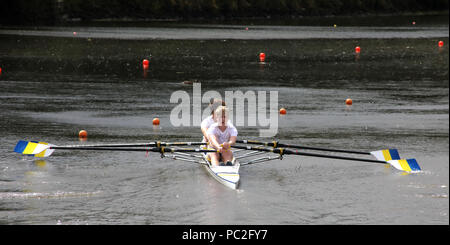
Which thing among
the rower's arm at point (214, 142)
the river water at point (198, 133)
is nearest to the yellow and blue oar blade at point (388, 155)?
the river water at point (198, 133)

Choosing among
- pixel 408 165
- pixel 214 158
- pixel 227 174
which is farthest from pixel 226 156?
pixel 408 165

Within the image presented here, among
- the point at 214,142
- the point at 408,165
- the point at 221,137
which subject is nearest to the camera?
the point at 214,142

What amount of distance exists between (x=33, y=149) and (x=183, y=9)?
73.4 m

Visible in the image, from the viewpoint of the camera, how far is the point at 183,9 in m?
90.0

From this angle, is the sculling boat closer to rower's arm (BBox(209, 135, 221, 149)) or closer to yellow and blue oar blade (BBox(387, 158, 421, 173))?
yellow and blue oar blade (BBox(387, 158, 421, 173))

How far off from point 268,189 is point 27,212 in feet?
15.3

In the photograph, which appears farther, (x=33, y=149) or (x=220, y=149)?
(x=33, y=149)

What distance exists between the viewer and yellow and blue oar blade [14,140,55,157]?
1780 centimetres

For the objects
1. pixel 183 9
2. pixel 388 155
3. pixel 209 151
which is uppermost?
pixel 183 9

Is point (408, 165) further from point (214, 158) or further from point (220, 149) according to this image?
point (214, 158)

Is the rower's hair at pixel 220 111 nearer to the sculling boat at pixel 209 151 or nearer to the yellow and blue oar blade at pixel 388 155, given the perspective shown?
the sculling boat at pixel 209 151

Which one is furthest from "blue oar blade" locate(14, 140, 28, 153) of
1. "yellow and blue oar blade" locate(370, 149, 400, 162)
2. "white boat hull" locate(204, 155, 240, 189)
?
"yellow and blue oar blade" locate(370, 149, 400, 162)

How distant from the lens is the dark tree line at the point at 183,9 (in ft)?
253

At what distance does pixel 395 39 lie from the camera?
197 ft
